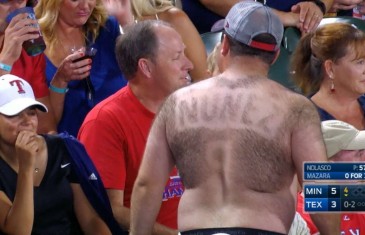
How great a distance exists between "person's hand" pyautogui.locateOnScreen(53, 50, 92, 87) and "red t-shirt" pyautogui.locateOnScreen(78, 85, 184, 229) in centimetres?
33

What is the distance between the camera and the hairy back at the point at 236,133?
3959 millimetres

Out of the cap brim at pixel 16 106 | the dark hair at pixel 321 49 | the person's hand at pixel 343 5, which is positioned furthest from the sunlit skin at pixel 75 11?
the person's hand at pixel 343 5

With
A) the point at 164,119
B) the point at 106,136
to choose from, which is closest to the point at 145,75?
the point at 106,136

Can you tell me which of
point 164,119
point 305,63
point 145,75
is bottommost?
point 305,63

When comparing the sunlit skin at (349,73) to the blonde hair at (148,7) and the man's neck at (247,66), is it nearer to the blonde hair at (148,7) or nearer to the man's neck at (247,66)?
the blonde hair at (148,7)

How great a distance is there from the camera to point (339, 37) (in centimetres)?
556

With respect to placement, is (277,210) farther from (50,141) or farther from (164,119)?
(50,141)

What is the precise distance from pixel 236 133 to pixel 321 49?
179cm

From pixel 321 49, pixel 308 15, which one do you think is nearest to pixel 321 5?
pixel 308 15

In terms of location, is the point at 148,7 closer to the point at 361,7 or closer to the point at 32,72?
the point at 32,72

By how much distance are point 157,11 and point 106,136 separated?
127cm

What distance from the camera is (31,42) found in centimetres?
526
